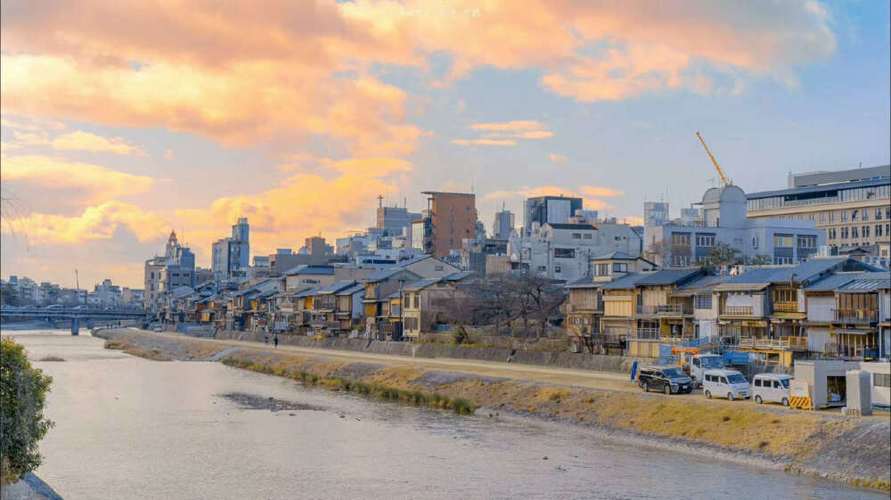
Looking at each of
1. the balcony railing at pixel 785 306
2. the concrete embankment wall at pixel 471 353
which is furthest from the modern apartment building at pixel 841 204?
the balcony railing at pixel 785 306

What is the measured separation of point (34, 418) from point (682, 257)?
6731cm

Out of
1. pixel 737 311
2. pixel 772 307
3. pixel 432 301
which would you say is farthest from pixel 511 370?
pixel 432 301

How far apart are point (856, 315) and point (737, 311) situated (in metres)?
7.73

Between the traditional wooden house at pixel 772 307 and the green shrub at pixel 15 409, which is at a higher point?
the traditional wooden house at pixel 772 307

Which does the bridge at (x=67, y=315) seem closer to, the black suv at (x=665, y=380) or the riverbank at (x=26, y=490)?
the black suv at (x=665, y=380)

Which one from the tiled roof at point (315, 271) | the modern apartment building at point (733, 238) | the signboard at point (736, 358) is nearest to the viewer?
the signboard at point (736, 358)

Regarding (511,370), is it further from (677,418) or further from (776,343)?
(677,418)

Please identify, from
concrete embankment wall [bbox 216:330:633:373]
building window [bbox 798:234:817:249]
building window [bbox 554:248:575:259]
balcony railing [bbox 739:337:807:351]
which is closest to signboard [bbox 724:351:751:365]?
balcony railing [bbox 739:337:807:351]

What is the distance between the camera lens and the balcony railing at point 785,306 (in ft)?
143

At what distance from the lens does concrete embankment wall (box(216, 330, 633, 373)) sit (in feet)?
171

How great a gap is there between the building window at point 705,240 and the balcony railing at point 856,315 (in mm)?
44547

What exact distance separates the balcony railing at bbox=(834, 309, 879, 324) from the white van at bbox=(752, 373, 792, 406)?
20.5ft

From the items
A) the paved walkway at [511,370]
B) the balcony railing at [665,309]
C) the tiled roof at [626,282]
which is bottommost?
the paved walkway at [511,370]

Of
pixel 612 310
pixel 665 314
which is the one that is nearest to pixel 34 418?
pixel 665 314
